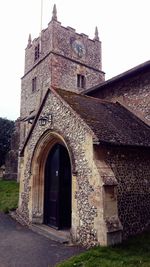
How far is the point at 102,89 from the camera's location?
13406 millimetres

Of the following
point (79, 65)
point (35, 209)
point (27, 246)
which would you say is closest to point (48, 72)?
point (79, 65)

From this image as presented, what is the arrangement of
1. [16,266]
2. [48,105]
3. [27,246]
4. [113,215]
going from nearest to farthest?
[16,266], [113,215], [27,246], [48,105]

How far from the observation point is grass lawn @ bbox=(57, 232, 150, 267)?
19.1ft

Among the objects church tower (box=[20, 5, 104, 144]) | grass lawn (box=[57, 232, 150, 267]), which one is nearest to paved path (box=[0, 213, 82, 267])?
grass lawn (box=[57, 232, 150, 267])

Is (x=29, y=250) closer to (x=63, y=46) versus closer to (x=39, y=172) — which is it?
(x=39, y=172)

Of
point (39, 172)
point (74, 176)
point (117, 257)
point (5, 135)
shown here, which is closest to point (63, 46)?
point (5, 135)

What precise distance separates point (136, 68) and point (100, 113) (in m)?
2.88

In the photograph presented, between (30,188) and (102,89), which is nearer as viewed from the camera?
(30,188)

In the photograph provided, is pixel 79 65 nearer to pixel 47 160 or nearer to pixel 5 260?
pixel 47 160

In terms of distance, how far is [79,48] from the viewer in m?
29.9

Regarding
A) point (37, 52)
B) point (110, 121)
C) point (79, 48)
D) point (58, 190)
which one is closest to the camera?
point (110, 121)

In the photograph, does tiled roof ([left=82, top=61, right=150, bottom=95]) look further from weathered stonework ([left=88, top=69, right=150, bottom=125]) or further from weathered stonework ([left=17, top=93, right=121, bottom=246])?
weathered stonework ([left=17, top=93, right=121, bottom=246])

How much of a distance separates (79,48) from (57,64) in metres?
4.50

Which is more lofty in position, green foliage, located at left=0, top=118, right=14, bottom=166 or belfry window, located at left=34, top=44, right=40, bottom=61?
belfry window, located at left=34, top=44, right=40, bottom=61
